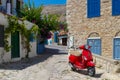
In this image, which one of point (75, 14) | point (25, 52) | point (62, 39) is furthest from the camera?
point (62, 39)

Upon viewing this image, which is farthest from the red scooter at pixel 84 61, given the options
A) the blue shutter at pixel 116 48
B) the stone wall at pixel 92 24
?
the stone wall at pixel 92 24

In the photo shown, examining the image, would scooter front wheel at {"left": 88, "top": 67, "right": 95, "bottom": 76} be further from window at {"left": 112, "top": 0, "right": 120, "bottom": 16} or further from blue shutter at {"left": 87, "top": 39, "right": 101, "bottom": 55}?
window at {"left": 112, "top": 0, "right": 120, "bottom": 16}

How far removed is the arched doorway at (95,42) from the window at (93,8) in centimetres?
148

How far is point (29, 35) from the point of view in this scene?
69.4ft

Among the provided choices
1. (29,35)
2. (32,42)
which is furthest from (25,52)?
(32,42)

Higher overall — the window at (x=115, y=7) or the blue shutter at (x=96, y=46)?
the window at (x=115, y=7)

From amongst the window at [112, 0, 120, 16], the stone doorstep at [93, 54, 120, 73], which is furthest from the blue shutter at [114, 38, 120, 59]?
the stone doorstep at [93, 54, 120, 73]

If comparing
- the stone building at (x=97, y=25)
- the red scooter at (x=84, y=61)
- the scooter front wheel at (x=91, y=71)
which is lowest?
the scooter front wheel at (x=91, y=71)

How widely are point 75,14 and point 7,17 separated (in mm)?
8178

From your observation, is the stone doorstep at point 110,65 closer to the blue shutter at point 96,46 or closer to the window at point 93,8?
the blue shutter at point 96,46

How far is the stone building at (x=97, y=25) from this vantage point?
2236cm

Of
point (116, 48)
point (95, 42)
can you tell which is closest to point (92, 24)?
point (95, 42)

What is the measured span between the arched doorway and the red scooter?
28.5ft

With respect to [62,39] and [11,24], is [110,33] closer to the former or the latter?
[11,24]
